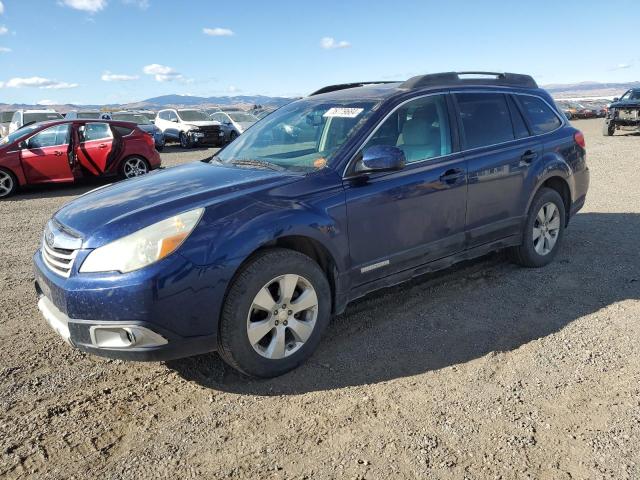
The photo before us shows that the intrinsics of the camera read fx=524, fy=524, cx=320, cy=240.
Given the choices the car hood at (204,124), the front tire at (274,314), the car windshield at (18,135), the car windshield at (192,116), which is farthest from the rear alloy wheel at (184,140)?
the front tire at (274,314)

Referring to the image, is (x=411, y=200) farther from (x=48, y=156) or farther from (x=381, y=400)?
(x=48, y=156)

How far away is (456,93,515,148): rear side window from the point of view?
14.3 feet

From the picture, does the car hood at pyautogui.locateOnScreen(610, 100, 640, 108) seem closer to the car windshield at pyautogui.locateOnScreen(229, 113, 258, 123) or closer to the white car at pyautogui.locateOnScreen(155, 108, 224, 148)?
the car windshield at pyautogui.locateOnScreen(229, 113, 258, 123)

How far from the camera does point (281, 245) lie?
10.9ft

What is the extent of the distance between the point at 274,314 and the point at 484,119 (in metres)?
2.65

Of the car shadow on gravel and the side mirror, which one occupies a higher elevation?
the side mirror

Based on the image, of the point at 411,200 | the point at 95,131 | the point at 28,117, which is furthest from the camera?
the point at 28,117

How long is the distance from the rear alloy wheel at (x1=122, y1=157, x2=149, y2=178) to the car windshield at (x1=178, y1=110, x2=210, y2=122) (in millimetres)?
11870

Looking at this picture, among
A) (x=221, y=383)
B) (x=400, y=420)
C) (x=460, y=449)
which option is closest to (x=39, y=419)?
(x=221, y=383)

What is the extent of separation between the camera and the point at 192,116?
78.7 feet

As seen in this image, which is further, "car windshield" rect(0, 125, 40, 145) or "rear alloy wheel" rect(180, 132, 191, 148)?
"rear alloy wheel" rect(180, 132, 191, 148)

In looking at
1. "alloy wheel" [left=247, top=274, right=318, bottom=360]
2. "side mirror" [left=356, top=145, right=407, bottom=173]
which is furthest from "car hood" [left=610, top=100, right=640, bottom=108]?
"alloy wheel" [left=247, top=274, right=318, bottom=360]

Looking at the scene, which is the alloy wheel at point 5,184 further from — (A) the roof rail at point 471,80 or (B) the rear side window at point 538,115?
(B) the rear side window at point 538,115

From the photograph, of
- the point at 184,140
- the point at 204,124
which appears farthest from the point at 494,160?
the point at 184,140
